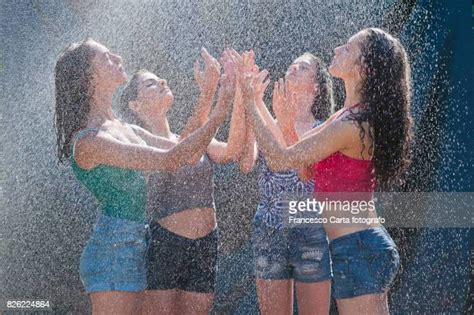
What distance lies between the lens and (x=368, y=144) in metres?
2.44

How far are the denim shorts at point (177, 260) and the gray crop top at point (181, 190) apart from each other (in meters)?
0.09

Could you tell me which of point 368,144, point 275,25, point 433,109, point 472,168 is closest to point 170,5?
point 275,25

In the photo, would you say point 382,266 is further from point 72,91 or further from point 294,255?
point 72,91

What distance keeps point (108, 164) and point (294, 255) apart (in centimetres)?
88

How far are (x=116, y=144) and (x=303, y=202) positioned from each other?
0.90 metres

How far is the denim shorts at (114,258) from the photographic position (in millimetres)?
2475

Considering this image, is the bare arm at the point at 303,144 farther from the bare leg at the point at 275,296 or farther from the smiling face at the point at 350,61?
the bare leg at the point at 275,296

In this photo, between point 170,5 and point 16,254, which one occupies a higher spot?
point 170,5

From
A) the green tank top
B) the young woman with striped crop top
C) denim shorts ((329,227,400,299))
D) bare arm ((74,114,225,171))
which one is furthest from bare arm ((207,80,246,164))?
denim shorts ((329,227,400,299))

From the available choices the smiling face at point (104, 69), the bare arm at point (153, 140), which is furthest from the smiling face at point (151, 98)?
the smiling face at point (104, 69)

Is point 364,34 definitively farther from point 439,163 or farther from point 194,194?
point 439,163

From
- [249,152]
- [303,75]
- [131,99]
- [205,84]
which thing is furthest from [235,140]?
[131,99]

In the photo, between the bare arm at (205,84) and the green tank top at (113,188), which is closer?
the green tank top at (113,188)

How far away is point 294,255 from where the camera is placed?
9.50 ft
